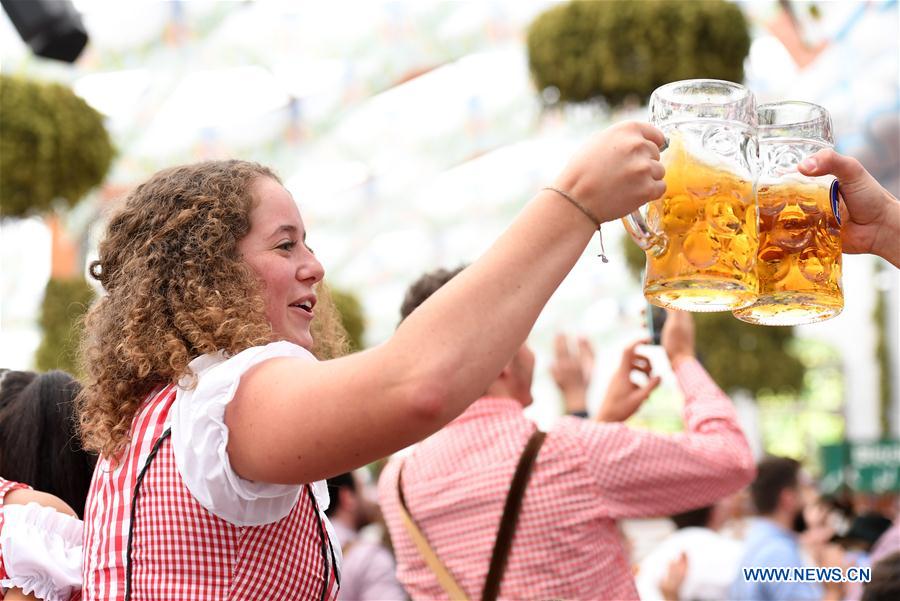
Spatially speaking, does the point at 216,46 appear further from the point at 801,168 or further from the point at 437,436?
the point at 801,168

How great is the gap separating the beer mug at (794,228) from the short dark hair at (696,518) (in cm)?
275

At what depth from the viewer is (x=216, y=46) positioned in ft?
30.6

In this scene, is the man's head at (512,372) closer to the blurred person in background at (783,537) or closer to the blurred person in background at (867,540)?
the blurred person in background at (783,537)

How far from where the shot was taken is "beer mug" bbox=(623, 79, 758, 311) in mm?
965

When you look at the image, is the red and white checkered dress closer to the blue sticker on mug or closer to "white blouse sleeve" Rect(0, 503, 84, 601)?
"white blouse sleeve" Rect(0, 503, 84, 601)

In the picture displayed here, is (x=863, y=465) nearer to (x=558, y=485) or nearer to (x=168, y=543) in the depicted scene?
(x=558, y=485)

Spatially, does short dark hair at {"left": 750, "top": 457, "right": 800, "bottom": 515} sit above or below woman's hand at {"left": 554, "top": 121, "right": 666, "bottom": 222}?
below

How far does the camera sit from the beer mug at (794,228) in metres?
1.07

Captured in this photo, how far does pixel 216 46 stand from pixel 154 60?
0.54m

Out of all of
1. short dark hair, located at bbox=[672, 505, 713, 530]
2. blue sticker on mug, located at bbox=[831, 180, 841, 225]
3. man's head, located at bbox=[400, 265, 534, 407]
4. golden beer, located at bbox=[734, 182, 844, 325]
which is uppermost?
blue sticker on mug, located at bbox=[831, 180, 841, 225]

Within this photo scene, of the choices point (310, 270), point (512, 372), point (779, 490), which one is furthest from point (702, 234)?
point (779, 490)

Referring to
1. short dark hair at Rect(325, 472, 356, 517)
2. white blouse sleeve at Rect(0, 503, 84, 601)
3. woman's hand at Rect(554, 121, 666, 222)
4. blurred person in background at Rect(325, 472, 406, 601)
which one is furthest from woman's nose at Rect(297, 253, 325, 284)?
short dark hair at Rect(325, 472, 356, 517)

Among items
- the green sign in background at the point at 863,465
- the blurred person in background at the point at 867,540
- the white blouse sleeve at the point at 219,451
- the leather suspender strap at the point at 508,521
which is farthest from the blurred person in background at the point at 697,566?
the green sign in background at the point at 863,465

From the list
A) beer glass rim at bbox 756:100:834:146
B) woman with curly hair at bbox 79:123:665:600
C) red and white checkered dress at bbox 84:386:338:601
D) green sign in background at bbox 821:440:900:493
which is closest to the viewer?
woman with curly hair at bbox 79:123:665:600
